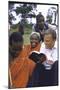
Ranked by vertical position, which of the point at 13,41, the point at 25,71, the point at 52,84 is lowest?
the point at 52,84

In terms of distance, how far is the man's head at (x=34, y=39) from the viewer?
5.77 ft

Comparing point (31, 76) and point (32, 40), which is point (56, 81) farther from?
point (32, 40)

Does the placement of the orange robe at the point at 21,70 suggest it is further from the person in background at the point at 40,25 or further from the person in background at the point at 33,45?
the person in background at the point at 40,25

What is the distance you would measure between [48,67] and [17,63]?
24 cm

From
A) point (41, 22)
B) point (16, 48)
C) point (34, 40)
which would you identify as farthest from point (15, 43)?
point (41, 22)

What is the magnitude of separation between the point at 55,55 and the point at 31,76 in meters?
0.24

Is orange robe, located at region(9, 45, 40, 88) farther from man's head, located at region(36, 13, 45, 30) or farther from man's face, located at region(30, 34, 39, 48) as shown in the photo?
man's head, located at region(36, 13, 45, 30)

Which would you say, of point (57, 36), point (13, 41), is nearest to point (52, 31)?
point (57, 36)

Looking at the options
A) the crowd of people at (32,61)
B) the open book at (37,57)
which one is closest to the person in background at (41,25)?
the crowd of people at (32,61)

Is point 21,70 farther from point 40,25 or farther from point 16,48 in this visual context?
point 40,25

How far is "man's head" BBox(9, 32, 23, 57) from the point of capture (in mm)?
1721

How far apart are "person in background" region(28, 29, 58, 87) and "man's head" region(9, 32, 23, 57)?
0.17 metres

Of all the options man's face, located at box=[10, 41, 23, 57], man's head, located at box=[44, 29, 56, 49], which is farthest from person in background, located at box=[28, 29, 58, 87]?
man's face, located at box=[10, 41, 23, 57]

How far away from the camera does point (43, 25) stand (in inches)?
70.4
